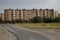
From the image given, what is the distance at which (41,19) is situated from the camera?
434 ft

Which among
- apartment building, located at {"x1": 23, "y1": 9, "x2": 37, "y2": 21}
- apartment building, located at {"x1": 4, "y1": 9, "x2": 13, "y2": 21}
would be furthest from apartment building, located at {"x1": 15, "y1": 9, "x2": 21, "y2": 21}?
apartment building, located at {"x1": 4, "y1": 9, "x2": 13, "y2": 21}

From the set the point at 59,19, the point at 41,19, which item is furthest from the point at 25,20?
the point at 59,19

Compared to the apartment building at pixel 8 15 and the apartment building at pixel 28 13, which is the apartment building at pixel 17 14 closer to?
the apartment building at pixel 28 13

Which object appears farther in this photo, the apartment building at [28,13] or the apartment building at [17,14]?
the apartment building at [28,13]

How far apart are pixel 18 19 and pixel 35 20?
79.9 feet

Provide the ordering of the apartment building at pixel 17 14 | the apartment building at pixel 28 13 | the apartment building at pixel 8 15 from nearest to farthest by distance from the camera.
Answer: the apartment building at pixel 17 14 → the apartment building at pixel 28 13 → the apartment building at pixel 8 15

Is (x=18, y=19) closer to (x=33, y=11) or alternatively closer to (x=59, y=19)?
(x=33, y=11)

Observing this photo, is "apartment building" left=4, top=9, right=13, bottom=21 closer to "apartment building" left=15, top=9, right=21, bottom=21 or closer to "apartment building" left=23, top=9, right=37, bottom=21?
"apartment building" left=15, top=9, right=21, bottom=21

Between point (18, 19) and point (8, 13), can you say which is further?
point (8, 13)

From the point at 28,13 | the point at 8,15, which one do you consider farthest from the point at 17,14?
the point at 28,13

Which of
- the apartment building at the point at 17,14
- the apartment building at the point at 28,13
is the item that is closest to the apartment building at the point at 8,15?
the apartment building at the point at 17,14

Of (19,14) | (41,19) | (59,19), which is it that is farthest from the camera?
(19,14)

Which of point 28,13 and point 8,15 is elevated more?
point 28,13

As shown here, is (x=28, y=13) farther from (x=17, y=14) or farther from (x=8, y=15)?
(x=8, y=15)
